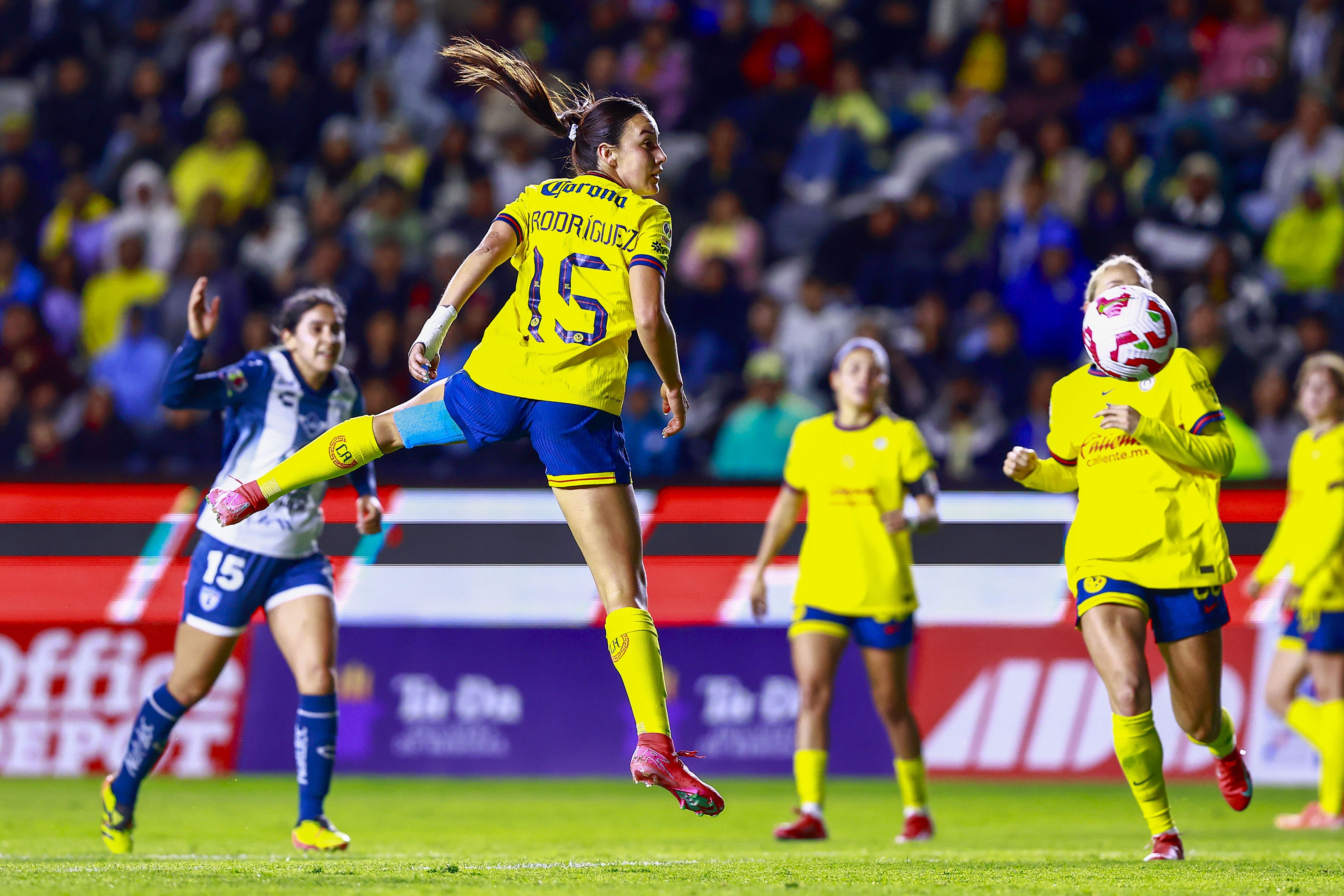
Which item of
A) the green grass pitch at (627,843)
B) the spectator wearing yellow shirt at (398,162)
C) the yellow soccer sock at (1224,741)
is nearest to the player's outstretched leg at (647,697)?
the green grass pitch at (627,843)

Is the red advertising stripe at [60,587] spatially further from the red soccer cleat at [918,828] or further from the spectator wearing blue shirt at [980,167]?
the spectator wearing blue shirt at [980,167]

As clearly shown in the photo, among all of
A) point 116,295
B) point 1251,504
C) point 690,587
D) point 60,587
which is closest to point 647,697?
point 690,587

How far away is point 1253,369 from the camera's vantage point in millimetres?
11648

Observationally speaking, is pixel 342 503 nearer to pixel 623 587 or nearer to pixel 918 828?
pixel 918 828

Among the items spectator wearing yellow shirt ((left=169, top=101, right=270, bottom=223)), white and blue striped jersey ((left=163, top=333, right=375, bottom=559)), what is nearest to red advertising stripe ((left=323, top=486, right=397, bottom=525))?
white and blue striped jersey ((left=163, top=333, right=375, bottom=559))

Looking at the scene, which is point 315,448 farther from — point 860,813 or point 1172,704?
point 860,813

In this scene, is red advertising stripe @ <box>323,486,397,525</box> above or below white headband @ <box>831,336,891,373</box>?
below

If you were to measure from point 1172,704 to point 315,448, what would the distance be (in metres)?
3.24

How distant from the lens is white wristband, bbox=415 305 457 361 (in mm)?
4883

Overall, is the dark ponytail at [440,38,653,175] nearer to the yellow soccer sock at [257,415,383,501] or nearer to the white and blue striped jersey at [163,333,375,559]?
the yellow soccer sock at [257,415,383,501]

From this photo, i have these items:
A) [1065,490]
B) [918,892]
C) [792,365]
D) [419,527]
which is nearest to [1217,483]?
[1065,490]

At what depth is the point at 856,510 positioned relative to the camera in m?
7.68

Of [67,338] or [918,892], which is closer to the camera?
[918,892]

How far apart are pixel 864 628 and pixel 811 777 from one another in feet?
2.45
